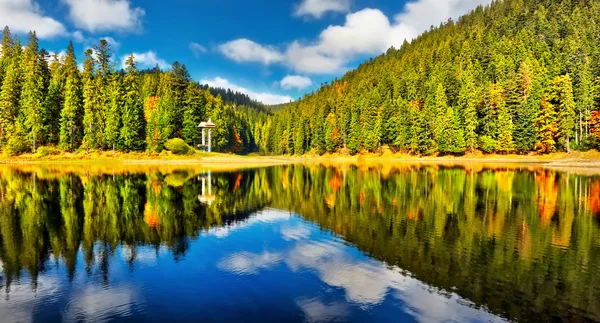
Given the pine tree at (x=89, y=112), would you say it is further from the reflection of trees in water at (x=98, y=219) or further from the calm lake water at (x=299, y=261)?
the calm lake water at (x=299, y=261)

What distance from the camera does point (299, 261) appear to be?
13.0 meters

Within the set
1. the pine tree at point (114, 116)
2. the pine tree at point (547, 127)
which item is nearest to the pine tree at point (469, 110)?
the pine tree at point (547, 127)

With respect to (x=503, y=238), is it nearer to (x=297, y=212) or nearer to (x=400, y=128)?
(x=297, y=212)

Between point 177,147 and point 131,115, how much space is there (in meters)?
13.6

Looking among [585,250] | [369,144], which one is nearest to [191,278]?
[585,250]

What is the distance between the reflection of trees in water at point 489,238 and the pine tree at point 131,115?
59.3 metres

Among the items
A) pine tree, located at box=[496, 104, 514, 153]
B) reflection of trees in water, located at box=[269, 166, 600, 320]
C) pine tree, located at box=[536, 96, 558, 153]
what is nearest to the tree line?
reflection of trees in water, located at box=[269, 166, 600, 320]

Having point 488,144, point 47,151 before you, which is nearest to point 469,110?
point 488,144

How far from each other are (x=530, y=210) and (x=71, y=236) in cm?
2526

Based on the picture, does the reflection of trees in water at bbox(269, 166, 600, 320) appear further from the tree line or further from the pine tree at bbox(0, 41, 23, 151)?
the pine tree at bbox(0, 41, 23, 151)

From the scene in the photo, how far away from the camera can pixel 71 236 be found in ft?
50.6

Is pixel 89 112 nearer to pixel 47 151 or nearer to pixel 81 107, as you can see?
pixel 81 107

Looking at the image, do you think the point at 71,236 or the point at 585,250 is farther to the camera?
the point at 71,236

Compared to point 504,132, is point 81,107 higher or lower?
higher
